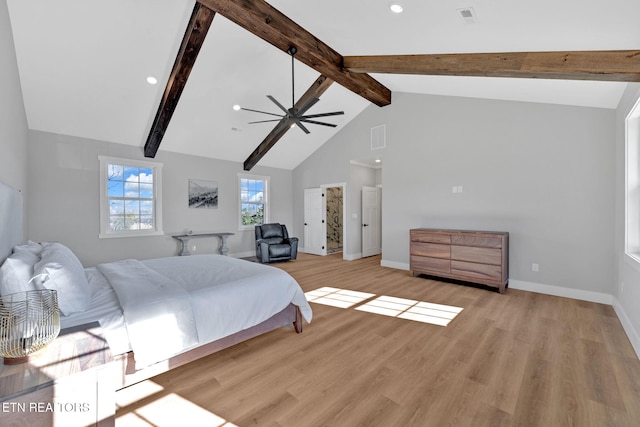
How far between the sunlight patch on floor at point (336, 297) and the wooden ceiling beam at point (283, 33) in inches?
133

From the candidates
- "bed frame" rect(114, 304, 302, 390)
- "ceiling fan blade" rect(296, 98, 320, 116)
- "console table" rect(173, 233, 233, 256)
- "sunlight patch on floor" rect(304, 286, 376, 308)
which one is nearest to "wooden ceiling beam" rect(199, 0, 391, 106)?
"ceiling fan blade" rect(296, 98, 320, 116)

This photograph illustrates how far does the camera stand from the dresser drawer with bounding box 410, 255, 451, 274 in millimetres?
4613

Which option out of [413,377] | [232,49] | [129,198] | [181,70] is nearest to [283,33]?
[232,49]

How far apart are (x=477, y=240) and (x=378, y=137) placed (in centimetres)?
301

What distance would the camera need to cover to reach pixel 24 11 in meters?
2.96

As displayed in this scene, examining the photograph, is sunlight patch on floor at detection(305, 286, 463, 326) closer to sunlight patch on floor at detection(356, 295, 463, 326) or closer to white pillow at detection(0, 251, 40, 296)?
sunlight patch on floor at detection(356, 295, 463, 326)

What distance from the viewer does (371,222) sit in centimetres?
734

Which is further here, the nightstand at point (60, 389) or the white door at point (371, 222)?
the white door at point (371, 222)

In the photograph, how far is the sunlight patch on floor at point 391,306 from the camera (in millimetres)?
3201

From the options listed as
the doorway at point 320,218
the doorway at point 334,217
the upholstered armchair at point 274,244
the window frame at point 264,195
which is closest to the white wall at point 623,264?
the doorway at point 320,218

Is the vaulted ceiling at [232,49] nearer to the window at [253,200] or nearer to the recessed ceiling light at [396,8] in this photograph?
the recessed ceiling light at [396,8]

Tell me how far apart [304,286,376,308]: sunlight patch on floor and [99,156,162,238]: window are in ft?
12.4

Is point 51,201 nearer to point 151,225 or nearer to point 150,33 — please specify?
point 151,225

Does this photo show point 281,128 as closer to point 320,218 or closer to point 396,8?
point 320,218
